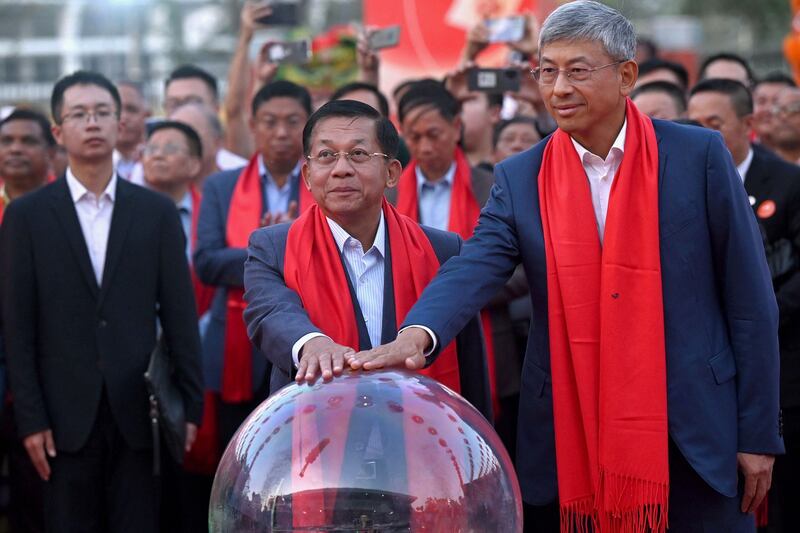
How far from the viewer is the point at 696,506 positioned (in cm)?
371

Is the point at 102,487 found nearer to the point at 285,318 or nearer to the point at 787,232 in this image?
the point at 285,318

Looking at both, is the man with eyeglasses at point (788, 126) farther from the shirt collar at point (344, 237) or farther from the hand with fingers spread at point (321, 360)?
the hand with fingers spread at point (321, 360)

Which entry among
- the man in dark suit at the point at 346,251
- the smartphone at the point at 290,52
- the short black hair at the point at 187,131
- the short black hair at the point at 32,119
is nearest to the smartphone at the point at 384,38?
the smartphone at the point at 290,52

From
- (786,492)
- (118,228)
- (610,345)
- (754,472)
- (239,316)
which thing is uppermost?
(118,228)

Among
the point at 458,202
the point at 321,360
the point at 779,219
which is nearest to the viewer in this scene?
the point at 321,360

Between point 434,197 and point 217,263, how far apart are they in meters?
1.08

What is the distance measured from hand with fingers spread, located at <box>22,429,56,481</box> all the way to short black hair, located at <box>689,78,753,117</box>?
133 inches

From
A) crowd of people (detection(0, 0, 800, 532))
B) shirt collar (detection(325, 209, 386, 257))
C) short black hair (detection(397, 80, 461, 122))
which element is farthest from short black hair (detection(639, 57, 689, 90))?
shirt collar (detection(325, 209, 386, 257))

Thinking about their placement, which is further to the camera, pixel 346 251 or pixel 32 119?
pixel 32 119

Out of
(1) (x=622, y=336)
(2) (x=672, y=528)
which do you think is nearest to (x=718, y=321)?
(1) (x=622, y=336)

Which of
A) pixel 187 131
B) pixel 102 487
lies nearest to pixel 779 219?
pixel 102 487

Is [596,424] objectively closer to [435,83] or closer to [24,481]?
[435,83]

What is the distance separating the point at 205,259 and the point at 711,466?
298 centimetres

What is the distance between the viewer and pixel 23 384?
5.10 m
